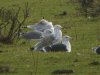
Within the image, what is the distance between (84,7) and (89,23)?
5.19 metres

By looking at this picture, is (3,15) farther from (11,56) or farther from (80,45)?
(11,56)

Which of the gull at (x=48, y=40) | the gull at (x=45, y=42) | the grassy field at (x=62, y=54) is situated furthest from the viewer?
the gull at (x=48, y=40)

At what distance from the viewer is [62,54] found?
17344mm

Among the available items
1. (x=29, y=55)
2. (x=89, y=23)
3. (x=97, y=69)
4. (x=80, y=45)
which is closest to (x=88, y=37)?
(x=80, y=45)

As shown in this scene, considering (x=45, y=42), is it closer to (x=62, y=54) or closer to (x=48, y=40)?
(x=48, y=40)

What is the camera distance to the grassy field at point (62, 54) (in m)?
15.0

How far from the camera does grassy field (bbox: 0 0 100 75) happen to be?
15023 millimetres

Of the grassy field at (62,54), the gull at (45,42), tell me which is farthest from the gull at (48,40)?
the grassy field at (62,54)

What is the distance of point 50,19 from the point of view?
28578mm

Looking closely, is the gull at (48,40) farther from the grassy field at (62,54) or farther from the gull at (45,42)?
the grassy field at (62,54)

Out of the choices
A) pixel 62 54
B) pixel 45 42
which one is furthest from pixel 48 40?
pixel 62 54

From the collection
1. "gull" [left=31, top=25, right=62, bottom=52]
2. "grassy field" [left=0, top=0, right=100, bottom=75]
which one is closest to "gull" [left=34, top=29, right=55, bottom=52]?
"gull" [left=31, top=25, right=62, bottom=52]

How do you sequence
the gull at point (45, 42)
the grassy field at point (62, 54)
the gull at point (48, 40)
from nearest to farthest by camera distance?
the grassy field at point (62, 54)
the gull at point (45, 42)
the gull at point (48, 40)

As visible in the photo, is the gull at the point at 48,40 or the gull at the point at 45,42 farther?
the gull at the point at 48,40
